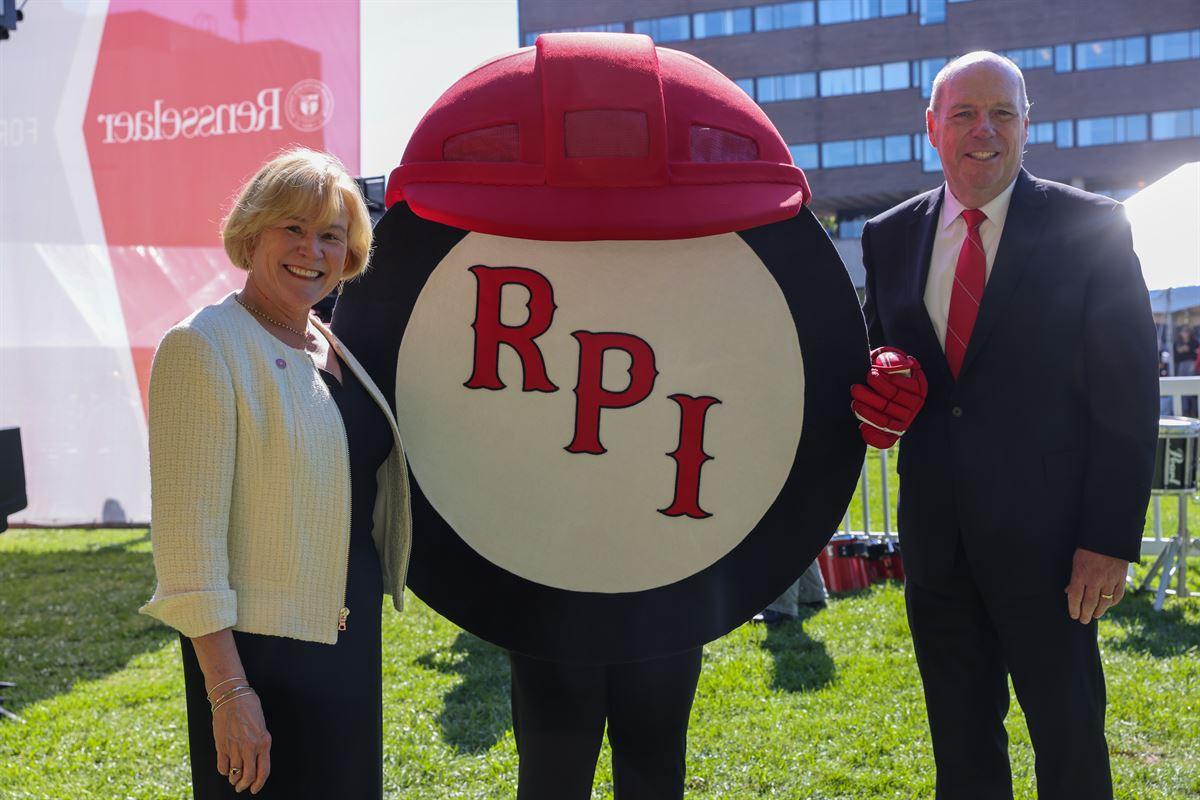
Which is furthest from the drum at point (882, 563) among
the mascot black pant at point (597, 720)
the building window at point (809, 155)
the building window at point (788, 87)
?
the building window at point (788, 87)

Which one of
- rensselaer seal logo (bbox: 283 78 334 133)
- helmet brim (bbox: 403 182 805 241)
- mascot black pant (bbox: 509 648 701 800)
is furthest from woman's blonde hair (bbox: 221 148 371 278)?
rensselaer seal logo (bbox: 283 78 334 133)

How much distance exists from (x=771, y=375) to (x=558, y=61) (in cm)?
56

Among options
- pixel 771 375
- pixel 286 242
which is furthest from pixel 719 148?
pixel 286 242

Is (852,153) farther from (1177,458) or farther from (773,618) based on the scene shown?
(773,618)

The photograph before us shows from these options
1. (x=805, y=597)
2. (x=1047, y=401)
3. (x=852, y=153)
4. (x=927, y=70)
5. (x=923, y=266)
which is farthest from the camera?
(x=852, y=153)

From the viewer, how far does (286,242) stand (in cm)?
147

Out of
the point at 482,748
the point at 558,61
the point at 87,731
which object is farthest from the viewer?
the point at 87,731

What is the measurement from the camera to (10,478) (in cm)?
375

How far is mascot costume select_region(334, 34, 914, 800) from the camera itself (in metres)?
1.41

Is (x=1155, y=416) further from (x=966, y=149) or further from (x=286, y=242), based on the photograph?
(x=286, y=242)

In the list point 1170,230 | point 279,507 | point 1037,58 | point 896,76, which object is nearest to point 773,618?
point 1170,230

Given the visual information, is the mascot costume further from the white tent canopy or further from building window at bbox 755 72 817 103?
building window at bbox 755 72 817 103

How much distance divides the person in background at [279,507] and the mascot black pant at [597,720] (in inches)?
10.0

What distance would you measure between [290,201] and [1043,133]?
36.7m
